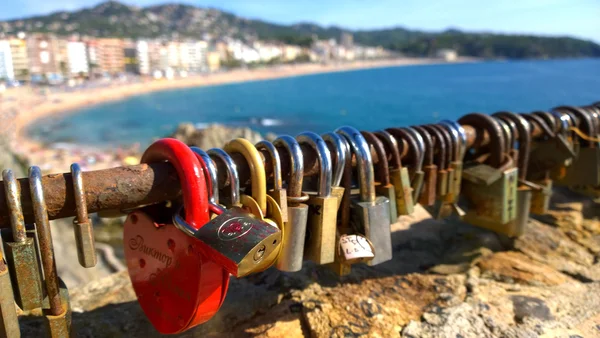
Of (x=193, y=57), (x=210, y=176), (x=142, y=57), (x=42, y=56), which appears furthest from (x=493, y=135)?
(x=193, y=57)

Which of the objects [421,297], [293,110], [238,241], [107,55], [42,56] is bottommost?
[293,110]

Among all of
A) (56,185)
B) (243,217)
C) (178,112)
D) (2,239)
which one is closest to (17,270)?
(2,239)

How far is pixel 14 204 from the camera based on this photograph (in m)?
1.10

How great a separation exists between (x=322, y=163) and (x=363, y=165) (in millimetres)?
178

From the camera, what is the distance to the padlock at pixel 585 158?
2.57 metres

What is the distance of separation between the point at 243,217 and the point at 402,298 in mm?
1142

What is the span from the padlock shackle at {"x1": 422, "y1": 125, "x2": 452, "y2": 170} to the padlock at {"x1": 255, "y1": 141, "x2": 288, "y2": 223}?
2.65ft

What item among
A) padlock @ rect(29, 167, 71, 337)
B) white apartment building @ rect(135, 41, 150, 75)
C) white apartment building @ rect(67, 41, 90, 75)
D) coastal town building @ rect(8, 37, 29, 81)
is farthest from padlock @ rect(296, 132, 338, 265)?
white apartment building @ rect(135, 41, 150, 75)

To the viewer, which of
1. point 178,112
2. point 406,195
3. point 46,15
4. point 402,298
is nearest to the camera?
point 406,195

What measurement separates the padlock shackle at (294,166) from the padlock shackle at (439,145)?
2.43ft

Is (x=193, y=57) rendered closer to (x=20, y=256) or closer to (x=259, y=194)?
(x=259, y=194)

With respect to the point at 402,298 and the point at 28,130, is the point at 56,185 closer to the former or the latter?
the point at 402,298

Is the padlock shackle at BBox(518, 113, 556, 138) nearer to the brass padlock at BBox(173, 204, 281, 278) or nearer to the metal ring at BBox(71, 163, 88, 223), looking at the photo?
the brass padlock at BBox(173, 204, 281, 278)

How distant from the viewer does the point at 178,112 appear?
59531 mm
